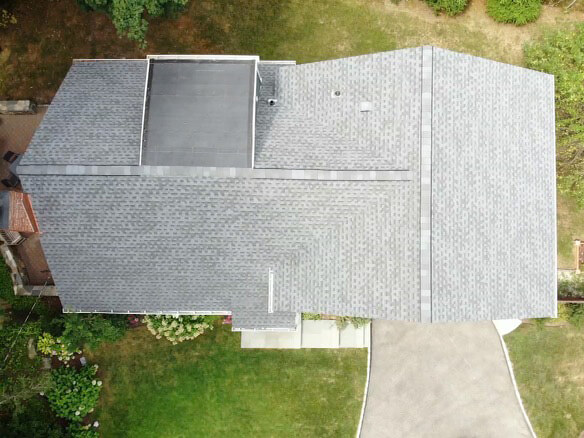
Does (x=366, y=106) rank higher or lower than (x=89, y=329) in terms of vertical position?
higher

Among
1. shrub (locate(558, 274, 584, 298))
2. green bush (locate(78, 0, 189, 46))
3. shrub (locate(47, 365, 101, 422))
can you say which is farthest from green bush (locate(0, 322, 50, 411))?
shrub (locate(558, 274, 584, 298))

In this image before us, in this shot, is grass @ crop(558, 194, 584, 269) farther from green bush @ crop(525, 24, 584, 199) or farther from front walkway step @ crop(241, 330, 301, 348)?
front walkway step @ crop(241, 330, 301, 348)

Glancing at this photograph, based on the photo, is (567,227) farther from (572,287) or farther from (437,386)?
(437,386)

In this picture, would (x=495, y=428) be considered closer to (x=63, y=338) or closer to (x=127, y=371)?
(x=127, y=371)

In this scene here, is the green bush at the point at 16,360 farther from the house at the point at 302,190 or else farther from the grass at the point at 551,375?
the grass at the point at 551,375

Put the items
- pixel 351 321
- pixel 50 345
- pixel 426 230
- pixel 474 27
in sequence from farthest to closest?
1. pixel 474 27
2. pixel 351 321
3. pixel 50 345
4. pixel 426 230

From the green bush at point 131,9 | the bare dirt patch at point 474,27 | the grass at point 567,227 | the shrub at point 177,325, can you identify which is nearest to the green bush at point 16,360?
the shrub at point 177,325

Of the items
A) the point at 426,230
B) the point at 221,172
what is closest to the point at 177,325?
the point at 221,172
